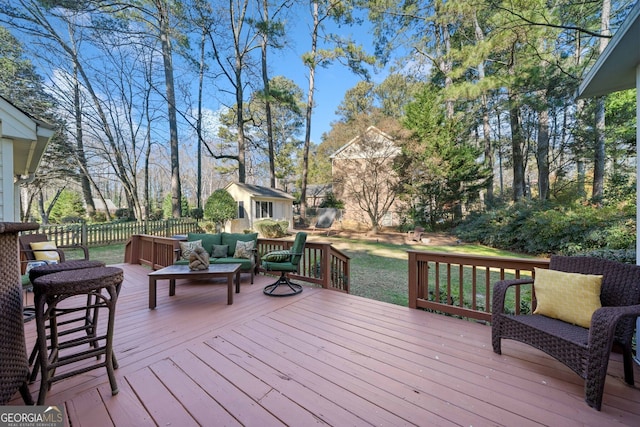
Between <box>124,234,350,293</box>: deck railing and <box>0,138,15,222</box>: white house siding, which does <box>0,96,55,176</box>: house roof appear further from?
<box>124,234,350,293</box>: deck railing

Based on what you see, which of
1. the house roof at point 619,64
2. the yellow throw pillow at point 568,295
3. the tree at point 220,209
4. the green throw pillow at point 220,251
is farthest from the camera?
the tree at point 220,209

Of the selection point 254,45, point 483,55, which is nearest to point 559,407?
point 483,55

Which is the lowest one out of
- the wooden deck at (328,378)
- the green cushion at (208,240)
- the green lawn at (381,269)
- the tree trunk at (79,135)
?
the green lawn at (381,269)

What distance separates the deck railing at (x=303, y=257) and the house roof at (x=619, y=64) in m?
3.56

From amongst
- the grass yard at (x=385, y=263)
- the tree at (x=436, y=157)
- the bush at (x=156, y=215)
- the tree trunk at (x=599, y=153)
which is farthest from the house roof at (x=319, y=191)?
the tree trunk at (x=599, y=153)

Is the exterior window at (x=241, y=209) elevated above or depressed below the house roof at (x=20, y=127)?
below

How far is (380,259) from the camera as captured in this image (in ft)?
26.2

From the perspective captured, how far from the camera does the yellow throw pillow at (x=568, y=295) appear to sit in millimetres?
1994

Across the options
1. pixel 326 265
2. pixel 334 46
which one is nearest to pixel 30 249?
pixel 326 265

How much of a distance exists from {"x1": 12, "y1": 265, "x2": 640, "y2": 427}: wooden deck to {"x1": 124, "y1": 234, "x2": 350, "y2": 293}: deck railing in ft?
4.28

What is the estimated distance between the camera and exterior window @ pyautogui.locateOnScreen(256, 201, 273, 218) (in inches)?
565

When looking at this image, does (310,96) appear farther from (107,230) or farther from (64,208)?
(64,208)

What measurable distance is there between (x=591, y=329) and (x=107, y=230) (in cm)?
1248

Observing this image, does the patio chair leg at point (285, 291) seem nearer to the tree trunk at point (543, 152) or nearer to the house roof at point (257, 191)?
the house roof at point (257, 191)
